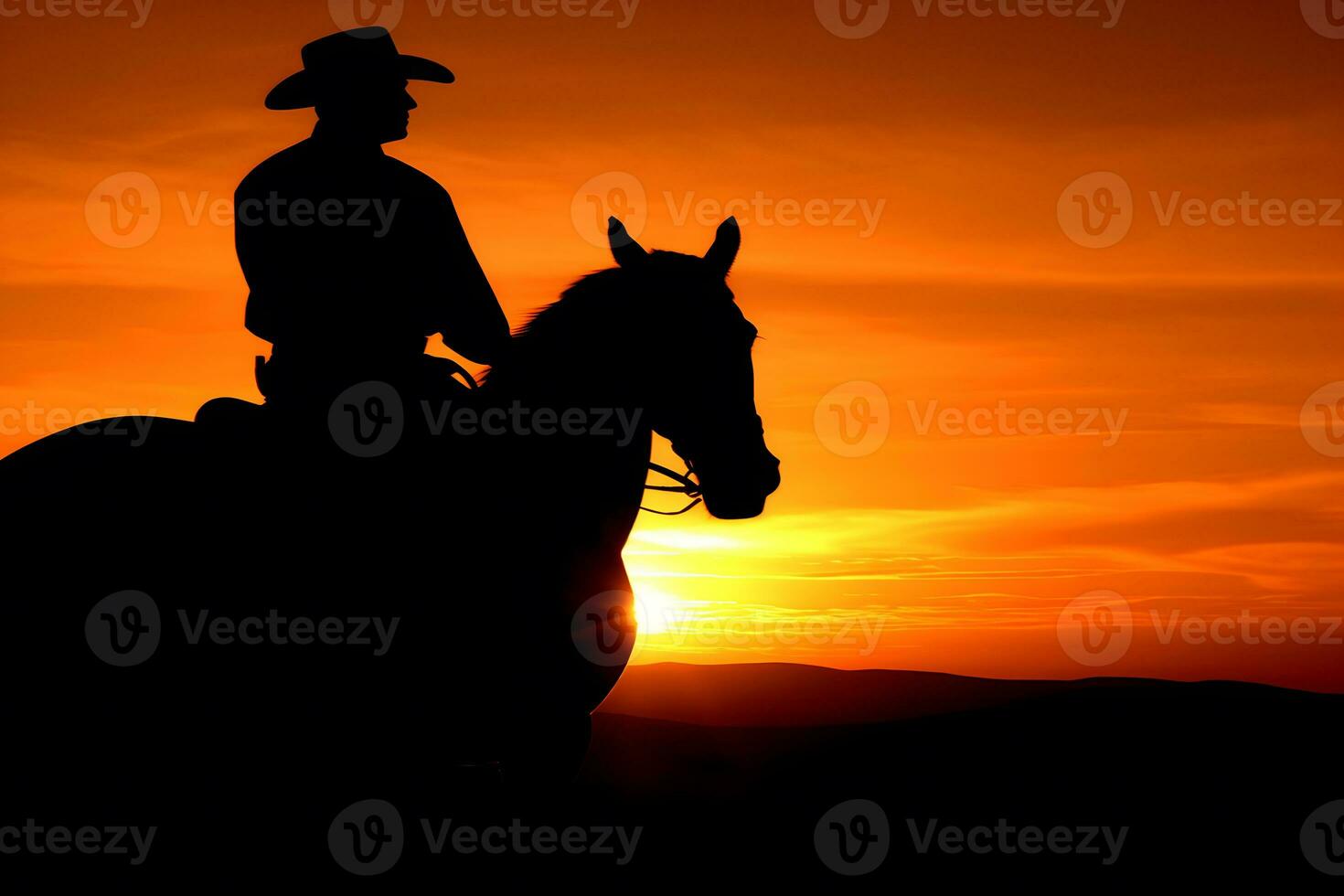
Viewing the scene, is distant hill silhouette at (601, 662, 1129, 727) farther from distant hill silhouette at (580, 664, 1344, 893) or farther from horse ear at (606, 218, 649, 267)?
horse ear at (606, 218, 649, 267)

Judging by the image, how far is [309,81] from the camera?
7.41 metres

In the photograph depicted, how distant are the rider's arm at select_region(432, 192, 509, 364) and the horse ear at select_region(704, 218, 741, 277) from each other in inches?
48.3

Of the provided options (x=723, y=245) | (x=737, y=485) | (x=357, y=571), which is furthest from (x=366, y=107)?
(x=737, y=485)

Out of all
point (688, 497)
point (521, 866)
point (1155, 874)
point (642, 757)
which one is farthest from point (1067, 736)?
point (688, 497)

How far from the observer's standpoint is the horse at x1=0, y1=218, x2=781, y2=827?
629 cm

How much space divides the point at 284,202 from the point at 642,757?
1978 cm

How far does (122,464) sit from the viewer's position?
6.38 metres

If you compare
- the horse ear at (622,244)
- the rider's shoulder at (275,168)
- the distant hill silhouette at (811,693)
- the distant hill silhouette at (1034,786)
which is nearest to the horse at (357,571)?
the horse ear at (622,244)

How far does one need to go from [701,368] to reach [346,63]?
2713 millimetres

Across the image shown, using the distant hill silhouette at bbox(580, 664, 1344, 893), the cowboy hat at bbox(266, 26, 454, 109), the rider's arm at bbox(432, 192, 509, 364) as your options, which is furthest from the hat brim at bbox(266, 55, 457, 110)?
the distant hill silhouette at bbox(580, 664, 1344, 893)

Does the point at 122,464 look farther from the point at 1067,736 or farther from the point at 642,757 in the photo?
the point at 642,757

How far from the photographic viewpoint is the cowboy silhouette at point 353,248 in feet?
22.8

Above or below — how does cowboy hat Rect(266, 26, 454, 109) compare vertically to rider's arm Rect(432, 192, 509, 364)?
above

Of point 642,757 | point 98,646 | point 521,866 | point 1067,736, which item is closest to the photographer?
point 98,646
